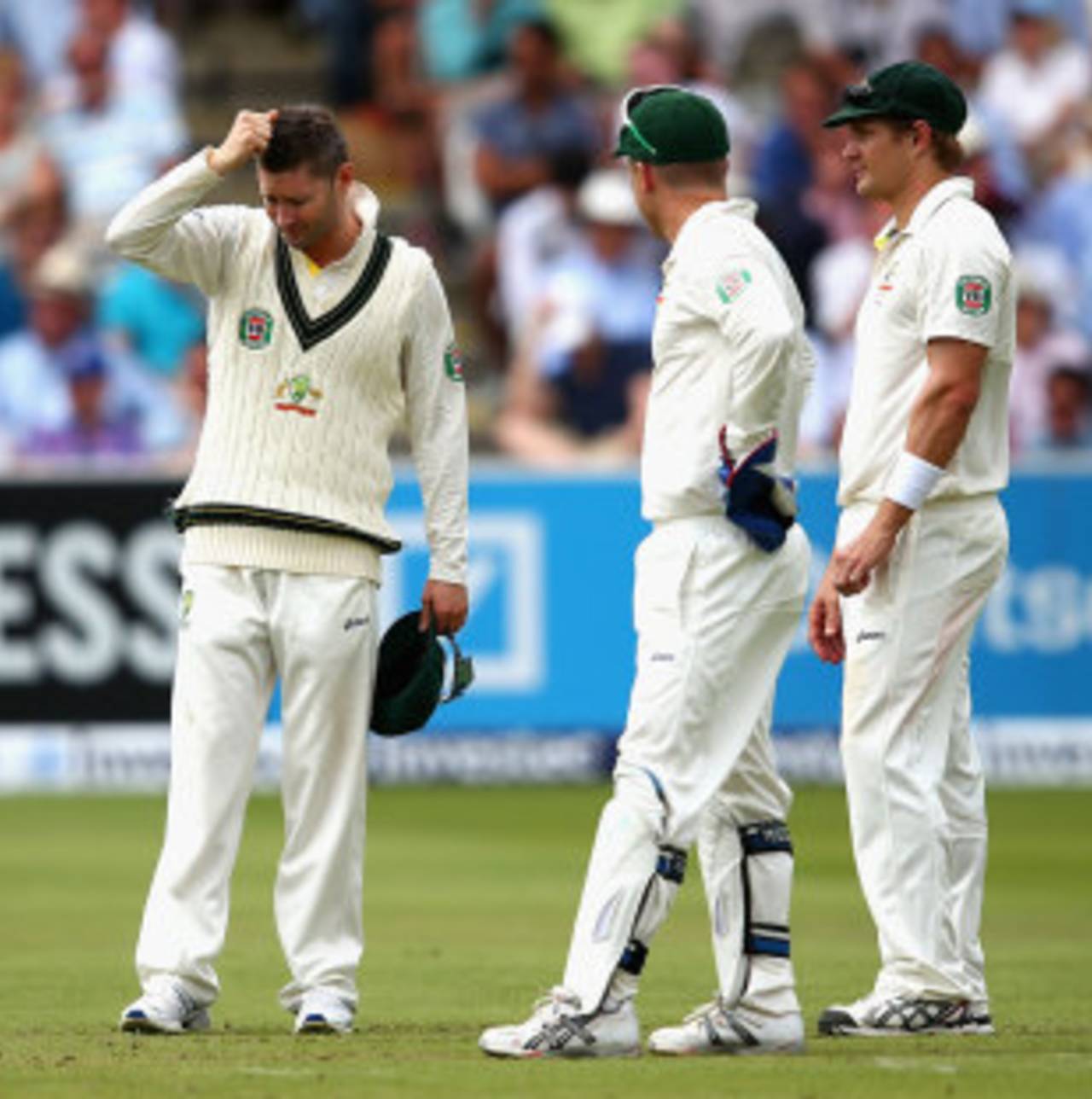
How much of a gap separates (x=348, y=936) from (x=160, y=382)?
1141 centimetres

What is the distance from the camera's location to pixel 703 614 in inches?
312

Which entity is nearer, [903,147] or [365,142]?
[903,147]

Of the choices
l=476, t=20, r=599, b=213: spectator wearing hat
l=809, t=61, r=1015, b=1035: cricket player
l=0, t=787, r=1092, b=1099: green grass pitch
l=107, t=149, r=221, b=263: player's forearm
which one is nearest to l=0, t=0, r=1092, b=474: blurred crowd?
l=476, t=20, r=599, b=213: spectator wearing hat

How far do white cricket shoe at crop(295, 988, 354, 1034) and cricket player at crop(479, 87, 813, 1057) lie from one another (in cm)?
76

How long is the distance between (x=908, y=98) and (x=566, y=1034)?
264 cm

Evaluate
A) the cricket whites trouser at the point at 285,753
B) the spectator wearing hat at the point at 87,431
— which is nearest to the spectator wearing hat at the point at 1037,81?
the spectator wearing hat at the point at 87,431

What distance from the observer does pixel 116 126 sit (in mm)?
→ 21594

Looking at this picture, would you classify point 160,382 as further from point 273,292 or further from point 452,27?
point 273,292

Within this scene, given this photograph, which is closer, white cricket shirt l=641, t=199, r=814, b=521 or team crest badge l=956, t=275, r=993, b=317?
white cricket shirt l=641, t=199, r=814, b=521

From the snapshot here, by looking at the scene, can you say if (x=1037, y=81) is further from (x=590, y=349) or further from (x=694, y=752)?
(x=694, y=752)

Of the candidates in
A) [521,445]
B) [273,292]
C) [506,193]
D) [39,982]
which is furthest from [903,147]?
[506,193]

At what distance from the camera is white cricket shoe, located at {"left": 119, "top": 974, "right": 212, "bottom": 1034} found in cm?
836

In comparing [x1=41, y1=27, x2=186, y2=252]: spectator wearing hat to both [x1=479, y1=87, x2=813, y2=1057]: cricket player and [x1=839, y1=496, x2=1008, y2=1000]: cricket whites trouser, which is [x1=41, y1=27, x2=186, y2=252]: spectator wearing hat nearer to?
[x1=839, y1=496, x2=1008, y2=1000]: cricket whites trouser

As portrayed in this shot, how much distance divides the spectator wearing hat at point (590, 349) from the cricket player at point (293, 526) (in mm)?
10426
